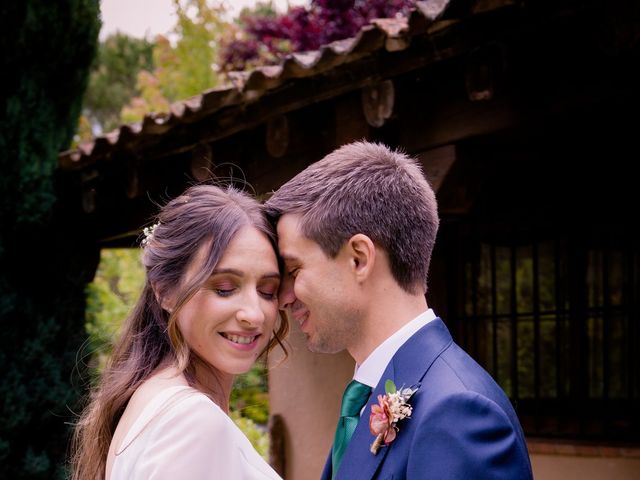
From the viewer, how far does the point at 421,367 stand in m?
1.68

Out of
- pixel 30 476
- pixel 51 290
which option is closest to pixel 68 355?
pixel 51 290

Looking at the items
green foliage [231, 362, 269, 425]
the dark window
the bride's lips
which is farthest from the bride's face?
green foliage [231, 362, 269, 425]

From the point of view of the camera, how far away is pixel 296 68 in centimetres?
335

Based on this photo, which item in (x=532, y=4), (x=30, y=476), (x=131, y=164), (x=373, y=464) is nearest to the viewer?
(x=373, y=464)

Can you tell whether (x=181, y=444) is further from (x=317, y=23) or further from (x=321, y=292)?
(x=317, y=23)

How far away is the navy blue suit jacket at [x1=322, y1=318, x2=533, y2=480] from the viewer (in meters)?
1.45

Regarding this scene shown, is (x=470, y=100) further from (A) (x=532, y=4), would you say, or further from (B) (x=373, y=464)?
(B) (x=373, y=464)

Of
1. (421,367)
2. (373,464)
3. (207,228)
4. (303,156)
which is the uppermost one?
(303,156)

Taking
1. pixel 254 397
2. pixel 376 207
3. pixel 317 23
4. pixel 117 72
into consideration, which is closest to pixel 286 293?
pixel 376 207

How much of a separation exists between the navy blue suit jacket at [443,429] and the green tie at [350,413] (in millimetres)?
96

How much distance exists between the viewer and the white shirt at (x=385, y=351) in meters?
1.79

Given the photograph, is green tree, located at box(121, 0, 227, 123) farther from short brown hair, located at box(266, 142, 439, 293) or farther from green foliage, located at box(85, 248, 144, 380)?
short brown hair, located at box(266, 142, 439, 293)

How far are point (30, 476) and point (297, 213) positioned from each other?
15.0 ft

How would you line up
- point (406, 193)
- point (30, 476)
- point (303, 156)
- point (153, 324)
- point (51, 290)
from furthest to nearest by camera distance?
point (51, 290) < point (30, 476) < point (303, 156) < point (153, 324) < point (406, 193)
